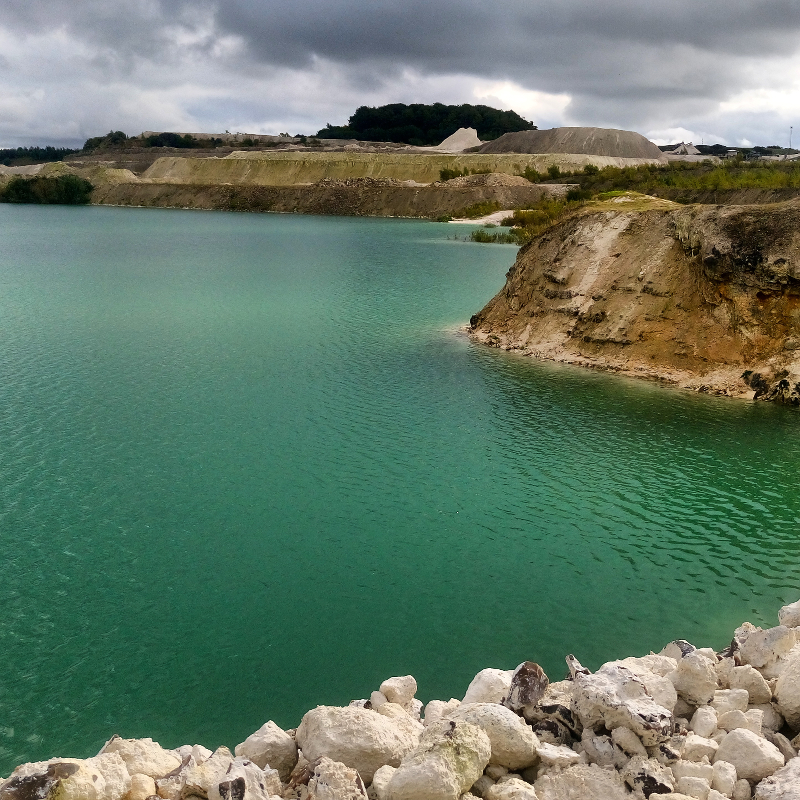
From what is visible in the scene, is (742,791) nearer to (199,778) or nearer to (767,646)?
(767,646)

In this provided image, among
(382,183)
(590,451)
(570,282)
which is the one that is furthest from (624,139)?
(590,451)

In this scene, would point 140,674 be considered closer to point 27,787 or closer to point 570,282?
point 27,787

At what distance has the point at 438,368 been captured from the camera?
2322 centimetres

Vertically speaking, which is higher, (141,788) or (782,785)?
(782,785)

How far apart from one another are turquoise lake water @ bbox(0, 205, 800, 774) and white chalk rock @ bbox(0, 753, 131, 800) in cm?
199

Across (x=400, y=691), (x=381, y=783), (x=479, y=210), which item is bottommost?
(x=400, y=691)

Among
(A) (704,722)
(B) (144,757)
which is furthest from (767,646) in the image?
(B) (144,757)

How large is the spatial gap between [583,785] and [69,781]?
12.5 feet

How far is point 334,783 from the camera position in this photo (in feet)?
19.8

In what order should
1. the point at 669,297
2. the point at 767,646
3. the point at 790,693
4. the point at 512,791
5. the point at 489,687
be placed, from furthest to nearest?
the point at 669,297
the point at 767,646
the point at 489,687
the point at 790,693
the point at 512,791

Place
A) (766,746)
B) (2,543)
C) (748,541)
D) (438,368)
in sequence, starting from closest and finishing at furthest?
(766,746) → (2,543) → (748,541) → (438,368)

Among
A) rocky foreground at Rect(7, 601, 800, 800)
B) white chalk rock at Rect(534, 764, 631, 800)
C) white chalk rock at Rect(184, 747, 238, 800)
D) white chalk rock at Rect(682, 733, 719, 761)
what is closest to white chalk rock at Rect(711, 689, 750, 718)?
rocky foreground at Rect(7, 601, 800, 800)

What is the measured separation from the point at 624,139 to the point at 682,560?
16019 centimetres

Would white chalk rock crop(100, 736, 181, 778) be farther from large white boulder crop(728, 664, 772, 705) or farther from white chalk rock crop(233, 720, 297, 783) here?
large white boulder crop(728, 664, 772, 705)
